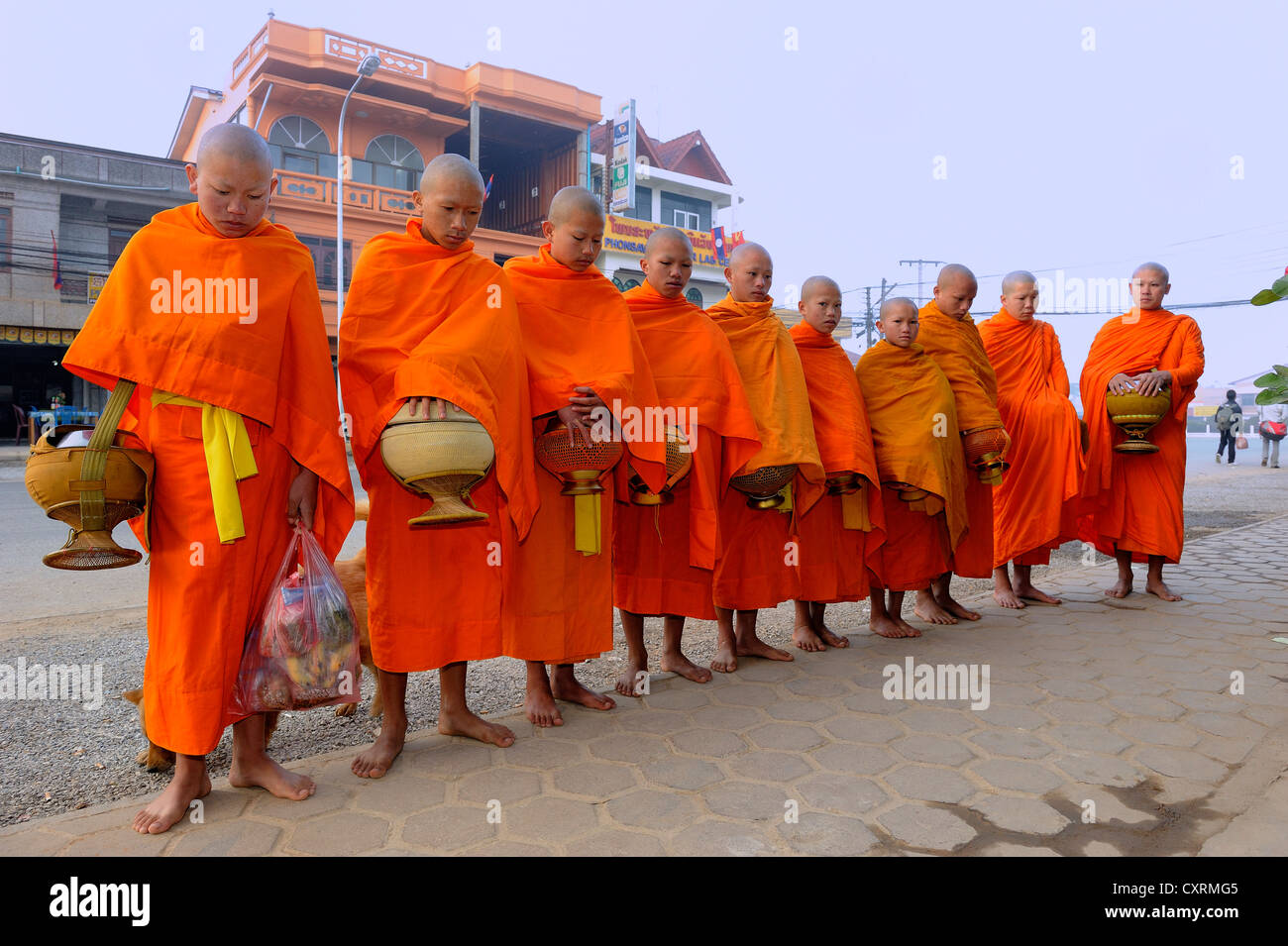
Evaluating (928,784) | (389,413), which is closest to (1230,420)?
(928,784)

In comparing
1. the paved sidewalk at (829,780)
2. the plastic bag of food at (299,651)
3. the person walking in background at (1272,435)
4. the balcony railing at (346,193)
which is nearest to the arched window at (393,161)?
the balcony railing at (346,193)

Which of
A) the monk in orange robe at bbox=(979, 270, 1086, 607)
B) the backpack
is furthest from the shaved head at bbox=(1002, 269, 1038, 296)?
the backpack

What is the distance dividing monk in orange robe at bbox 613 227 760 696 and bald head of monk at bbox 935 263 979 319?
2.07 meters

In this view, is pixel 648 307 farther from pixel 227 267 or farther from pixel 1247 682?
pixel 1247 682

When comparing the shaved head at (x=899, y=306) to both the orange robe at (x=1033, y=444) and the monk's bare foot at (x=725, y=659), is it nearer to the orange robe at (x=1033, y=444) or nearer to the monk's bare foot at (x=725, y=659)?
the orange robe at (x=1033, y=444)

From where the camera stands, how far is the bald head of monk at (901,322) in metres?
5.04

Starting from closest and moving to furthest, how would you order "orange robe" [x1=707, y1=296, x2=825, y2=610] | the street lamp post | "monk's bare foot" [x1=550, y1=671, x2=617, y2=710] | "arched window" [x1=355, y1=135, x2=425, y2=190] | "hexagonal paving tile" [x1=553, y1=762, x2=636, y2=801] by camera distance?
1. "hexagonal paving tile" [x1=553, y1=762, x2=636, y2=801]
2. "monk's bare foot" [x1=550, y1=671, x2=617, y2=710]
3. "orange robe" [x1=707, y1=296, x2=825, y2=610]
4. the street lamp post
5. "arched window" [x1=355, y1=135, x2=425, y2=190]

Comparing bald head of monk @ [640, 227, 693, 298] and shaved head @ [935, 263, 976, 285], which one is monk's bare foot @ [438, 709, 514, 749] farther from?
shaved head @ [935, 263, 976, 285]

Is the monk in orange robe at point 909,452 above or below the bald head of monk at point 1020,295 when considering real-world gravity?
below

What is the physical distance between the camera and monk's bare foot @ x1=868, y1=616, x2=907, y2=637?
16.6ft

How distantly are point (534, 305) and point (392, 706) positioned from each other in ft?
5.77

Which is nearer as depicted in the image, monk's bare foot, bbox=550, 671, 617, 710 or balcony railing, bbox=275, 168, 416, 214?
monk's bare foot, bbox=550, 671, 617, 710
